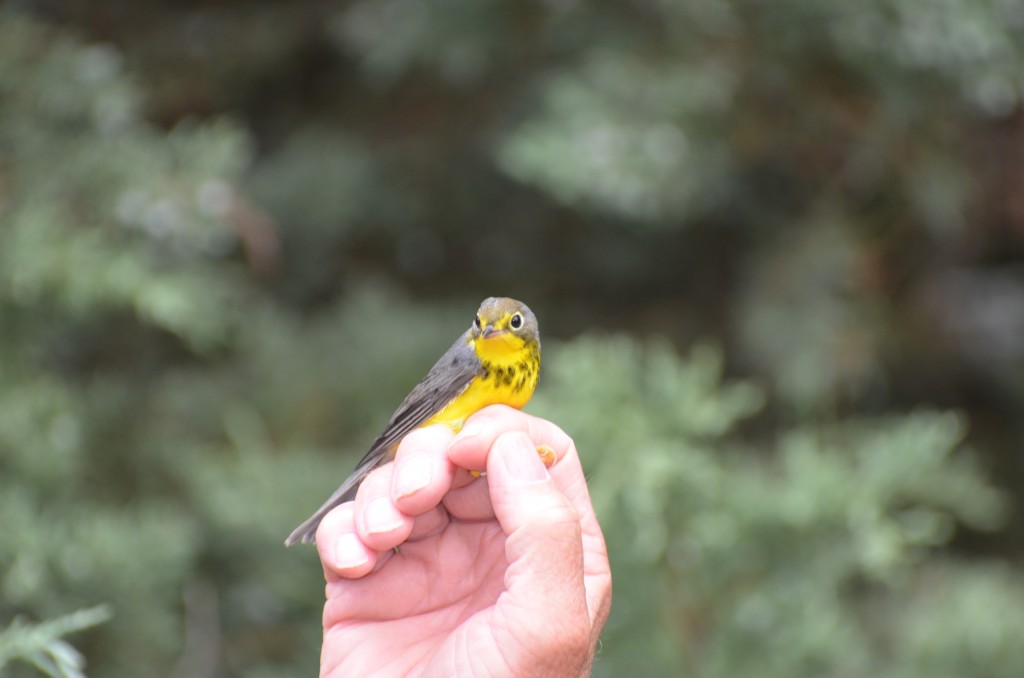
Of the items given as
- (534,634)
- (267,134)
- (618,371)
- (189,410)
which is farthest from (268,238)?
(534,634)

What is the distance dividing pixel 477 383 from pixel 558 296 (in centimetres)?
300

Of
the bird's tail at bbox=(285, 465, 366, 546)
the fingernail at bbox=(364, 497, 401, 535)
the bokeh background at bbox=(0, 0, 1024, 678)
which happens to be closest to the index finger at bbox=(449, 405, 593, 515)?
the fingernail at bbox=(364, 497, 401, 535)

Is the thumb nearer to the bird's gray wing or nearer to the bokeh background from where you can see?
the bird's gray wing

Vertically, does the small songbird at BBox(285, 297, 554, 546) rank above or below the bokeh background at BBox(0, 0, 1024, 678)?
below

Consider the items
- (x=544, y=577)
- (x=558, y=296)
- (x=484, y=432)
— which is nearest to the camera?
(x=544, y=577)

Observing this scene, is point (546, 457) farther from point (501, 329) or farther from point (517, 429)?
point (501, 329)

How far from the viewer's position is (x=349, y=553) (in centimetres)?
212

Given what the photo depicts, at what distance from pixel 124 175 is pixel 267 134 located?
2.33 meters

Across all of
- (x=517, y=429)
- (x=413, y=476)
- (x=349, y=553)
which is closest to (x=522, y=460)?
(x=517, y=429)

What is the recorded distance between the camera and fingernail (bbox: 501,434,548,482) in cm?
203

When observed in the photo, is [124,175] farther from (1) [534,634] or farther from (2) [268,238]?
(1) [534,634]

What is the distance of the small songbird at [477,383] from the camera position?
8.98 feet

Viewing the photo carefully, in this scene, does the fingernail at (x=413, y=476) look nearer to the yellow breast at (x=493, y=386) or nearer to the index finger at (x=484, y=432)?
the index finger at (x=484, y=432)

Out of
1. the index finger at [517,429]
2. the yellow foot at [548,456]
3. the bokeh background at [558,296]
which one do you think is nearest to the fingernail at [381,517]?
the index finger at [517,429]
